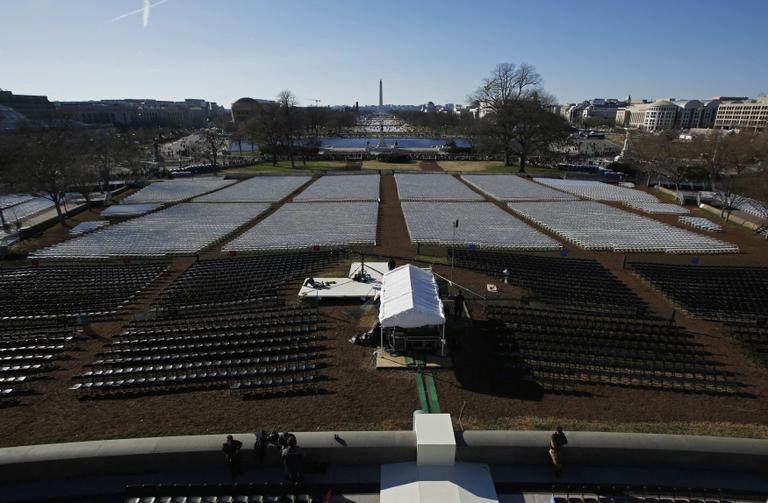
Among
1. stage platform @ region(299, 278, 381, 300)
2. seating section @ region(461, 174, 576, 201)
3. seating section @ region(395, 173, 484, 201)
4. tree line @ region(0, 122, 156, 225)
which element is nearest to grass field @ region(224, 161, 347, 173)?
seating section @ region(395, 173, 484, 201)

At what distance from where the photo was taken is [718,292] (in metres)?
23.7

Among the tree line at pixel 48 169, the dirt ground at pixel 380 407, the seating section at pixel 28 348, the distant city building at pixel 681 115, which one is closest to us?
the dirt ground at pixel 380 407

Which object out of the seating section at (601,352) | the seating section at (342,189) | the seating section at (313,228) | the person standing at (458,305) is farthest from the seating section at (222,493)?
the seating section at (342,189)

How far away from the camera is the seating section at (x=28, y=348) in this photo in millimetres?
15242

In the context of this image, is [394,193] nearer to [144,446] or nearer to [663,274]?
[663,274]

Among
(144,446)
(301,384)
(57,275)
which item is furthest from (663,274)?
(57,275)

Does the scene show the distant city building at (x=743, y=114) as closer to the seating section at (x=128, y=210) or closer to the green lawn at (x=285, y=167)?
the green lawn at (x=285, y=167)

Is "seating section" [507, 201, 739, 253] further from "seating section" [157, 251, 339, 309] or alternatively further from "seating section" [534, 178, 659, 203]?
"seating section" [157, 251, 339, 309]

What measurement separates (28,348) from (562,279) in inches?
1110

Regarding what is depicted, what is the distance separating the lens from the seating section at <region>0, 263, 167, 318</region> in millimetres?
22172

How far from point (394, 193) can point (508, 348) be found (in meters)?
39.8

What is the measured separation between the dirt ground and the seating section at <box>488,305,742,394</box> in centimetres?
67

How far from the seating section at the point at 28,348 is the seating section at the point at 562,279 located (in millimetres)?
22418

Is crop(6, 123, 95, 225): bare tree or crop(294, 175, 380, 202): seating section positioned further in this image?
crop(294, 175, 380, 202): seating section
